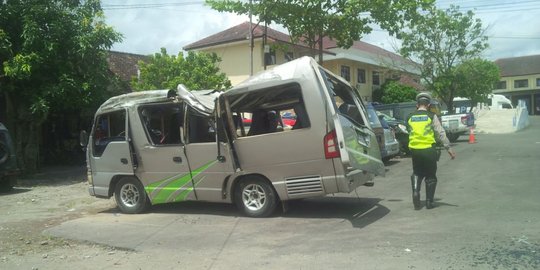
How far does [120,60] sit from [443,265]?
25.4 m

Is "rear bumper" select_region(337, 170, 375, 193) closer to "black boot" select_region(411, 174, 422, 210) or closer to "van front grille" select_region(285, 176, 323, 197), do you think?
"van front grille" select_region(285, 176, 323, 197)

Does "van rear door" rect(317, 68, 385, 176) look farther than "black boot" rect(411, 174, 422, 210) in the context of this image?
No

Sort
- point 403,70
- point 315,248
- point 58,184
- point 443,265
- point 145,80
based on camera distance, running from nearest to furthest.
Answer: point 443,265 < point 315,248 < point 58,184 < point 145,80 < point 403,70

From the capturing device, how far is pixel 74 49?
15.5 m

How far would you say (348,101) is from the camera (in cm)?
923

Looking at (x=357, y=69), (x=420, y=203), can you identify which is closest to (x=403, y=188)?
(x=420, y=203)

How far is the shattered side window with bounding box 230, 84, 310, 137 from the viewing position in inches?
317

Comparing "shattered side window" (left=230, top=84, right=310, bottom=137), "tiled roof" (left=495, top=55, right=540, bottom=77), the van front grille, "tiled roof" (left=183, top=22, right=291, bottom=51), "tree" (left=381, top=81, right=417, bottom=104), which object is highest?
"tiled roof" (left=495, top=55, right=540, bottom=77)

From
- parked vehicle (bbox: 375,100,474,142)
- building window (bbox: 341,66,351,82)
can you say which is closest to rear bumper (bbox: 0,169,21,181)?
parked vehicle (bbox: 375,100,474,142)

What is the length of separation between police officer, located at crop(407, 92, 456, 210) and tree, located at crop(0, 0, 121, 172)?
10.6m

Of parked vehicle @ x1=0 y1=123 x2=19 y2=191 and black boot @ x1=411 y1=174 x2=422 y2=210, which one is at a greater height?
parked vehicle @ x1=0 y1=123 x2=19 y2=191

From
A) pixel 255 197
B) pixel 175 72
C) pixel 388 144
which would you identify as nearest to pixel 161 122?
pixel 255 197

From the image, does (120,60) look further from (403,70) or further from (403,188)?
(403,188)

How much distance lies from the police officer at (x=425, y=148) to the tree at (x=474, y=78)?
22.2 m
